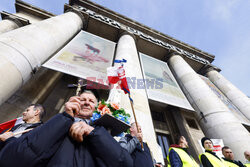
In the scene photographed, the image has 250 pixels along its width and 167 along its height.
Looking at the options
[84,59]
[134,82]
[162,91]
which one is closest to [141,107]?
[134,82]

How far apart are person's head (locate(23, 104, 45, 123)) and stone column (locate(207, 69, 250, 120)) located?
1298cm

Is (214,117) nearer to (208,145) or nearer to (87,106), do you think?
(208,145)

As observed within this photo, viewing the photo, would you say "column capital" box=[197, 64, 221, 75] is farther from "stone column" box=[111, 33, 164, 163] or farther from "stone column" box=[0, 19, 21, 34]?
"stone column" box=[0, 19, 21, 34]

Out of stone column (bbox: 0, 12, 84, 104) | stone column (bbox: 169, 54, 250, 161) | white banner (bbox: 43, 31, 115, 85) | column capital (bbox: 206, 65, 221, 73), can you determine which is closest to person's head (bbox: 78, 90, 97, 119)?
stone column (bbox: 0, 12, 84, 104)

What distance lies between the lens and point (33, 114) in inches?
80.0

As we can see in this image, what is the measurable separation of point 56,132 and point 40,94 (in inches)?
248

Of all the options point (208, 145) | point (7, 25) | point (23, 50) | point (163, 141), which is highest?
Answer: point (7, 25)

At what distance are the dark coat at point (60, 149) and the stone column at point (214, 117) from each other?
6.78m

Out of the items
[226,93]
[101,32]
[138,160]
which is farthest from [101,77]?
[226,93]

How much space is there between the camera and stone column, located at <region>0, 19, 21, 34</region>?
6.94 m

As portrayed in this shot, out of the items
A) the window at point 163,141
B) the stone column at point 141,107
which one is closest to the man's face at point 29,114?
the stone column at point 141,107

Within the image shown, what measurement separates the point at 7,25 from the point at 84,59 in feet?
20.0

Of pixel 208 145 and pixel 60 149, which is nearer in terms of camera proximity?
pixel 60 149

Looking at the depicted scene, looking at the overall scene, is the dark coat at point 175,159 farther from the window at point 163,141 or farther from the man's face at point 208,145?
the window at point 163,141
